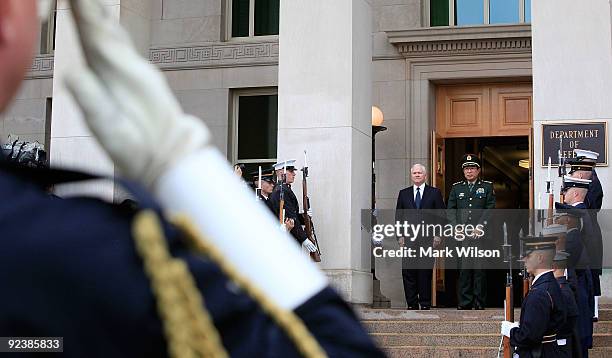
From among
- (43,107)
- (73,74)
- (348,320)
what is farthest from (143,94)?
(43,107)

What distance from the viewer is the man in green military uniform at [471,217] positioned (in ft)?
49.5

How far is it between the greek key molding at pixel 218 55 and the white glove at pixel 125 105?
18.8 meters

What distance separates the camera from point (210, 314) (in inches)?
45.3

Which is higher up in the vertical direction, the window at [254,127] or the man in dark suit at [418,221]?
the window at [254,127]

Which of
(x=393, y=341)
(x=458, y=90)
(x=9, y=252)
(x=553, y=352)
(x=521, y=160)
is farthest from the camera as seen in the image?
Answer: (x=521, y=160)

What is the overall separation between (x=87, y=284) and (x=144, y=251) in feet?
0.21

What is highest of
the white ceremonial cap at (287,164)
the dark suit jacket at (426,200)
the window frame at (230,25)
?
the window frame at (230,25)

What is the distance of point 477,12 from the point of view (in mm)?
19375

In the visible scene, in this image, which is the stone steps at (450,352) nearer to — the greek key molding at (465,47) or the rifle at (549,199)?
the rifle at (549,199)

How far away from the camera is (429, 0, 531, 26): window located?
62.9 feet

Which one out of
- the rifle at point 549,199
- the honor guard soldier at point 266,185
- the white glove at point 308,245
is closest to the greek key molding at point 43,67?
the honor guard soldier at point 266,185

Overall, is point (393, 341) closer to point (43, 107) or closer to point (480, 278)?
point (480, 278)

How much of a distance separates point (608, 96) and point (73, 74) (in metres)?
13.3

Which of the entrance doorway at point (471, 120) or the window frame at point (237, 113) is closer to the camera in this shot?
the entrance doorway at point (471, 120)
